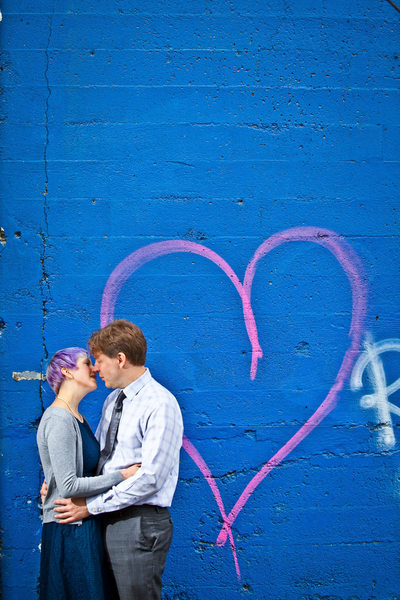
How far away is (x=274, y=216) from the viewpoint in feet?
9.69

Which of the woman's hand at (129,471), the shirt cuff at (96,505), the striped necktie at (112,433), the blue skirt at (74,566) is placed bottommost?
the blue skirt at (74,566)

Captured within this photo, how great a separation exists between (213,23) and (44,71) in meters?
0.99

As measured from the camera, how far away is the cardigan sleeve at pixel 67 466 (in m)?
2.14

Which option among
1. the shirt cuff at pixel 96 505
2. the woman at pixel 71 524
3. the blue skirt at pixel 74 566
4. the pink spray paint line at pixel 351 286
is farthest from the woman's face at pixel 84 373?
the pink spray paint line at pixel 351 286

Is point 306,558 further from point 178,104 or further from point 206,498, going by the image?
point 178,104

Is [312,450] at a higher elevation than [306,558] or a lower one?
higher

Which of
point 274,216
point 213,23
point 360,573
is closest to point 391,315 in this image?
point 274,216

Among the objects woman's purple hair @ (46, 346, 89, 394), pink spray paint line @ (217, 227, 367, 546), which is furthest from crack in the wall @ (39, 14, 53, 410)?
pink spray paint line @ (217, 227, 367, 546)

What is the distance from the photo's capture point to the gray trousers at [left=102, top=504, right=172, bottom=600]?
218 centimetres

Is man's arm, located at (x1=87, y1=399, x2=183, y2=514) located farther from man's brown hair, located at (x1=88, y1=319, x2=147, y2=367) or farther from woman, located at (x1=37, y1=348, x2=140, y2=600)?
man's brown hair, located at (x1=88, y1=319, x2=147, y2=367)

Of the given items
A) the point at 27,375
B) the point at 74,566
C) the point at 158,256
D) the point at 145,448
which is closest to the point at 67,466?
the point at 145,448

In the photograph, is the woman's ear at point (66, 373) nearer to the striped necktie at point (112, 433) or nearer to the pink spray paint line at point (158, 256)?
the striped necktie at point (112, 433)

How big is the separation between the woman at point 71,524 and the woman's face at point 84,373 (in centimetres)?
13

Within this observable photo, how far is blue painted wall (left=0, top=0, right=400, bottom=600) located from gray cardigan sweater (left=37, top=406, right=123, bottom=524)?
0.64 m
